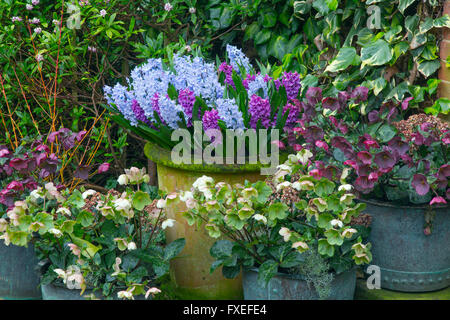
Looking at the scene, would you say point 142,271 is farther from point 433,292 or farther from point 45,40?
point 45,40

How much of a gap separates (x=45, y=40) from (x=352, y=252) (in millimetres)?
1922

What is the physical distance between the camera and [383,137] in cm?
234

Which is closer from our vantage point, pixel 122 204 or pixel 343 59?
pixel 122 204

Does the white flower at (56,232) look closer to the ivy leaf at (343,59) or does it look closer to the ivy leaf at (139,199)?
the ivy leaf at (139,199)

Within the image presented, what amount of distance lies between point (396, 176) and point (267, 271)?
63 cm

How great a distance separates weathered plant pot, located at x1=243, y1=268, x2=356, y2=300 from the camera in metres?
2.17

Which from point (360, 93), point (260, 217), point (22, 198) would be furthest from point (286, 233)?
point (22, 198)

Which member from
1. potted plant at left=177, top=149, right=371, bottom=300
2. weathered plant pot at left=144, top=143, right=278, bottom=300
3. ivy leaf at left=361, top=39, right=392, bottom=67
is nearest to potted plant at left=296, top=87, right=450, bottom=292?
potted plant at left=177, top=149, right=371, bottom=300

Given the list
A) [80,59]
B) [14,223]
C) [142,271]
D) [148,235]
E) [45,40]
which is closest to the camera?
[14,223]

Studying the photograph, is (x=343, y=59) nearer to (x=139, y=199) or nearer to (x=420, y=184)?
(x=420, y=184)

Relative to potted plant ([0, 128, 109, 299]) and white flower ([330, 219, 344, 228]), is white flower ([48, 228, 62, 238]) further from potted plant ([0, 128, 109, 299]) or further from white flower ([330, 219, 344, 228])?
white flower ([330, 219, 344, 228])

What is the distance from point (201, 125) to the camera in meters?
2.38

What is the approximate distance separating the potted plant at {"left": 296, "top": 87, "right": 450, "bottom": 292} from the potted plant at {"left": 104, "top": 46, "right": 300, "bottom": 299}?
17 centimetres

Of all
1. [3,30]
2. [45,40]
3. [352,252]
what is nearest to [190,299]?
[352,252]
